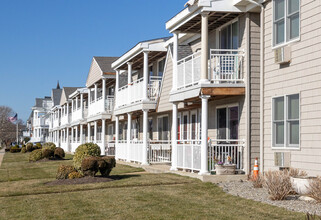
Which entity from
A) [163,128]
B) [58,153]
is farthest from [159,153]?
[58,153]

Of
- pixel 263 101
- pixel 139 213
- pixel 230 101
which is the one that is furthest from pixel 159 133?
pixel 139 213

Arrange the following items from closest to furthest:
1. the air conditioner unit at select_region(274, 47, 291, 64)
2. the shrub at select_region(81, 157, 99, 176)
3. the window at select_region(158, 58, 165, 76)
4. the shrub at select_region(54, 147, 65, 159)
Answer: the air conditioner unit at select_region(274, 47, 291, 64)
the shrub at select_region(81, 157, 99, 176)
the window at select_region(158, 58, 165, 76)
the shrub at select_region(54, 147, 65, 159)

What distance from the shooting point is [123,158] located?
28.1 meters

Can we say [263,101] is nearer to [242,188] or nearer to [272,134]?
[272,134]

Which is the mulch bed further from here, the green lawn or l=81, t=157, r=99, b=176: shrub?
the green lawn

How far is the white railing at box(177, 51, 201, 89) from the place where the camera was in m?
17.5

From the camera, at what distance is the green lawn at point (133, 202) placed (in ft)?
34.5

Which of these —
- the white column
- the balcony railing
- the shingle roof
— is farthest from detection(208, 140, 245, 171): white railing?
the shingle roof

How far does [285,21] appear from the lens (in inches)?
574

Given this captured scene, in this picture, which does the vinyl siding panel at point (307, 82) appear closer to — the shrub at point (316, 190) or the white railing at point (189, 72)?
the shrub at point (316, 190)

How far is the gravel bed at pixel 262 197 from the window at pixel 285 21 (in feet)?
14.8

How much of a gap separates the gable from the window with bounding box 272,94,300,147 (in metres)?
21.0

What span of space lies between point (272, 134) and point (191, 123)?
26.9 ft

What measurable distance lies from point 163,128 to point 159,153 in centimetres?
309
